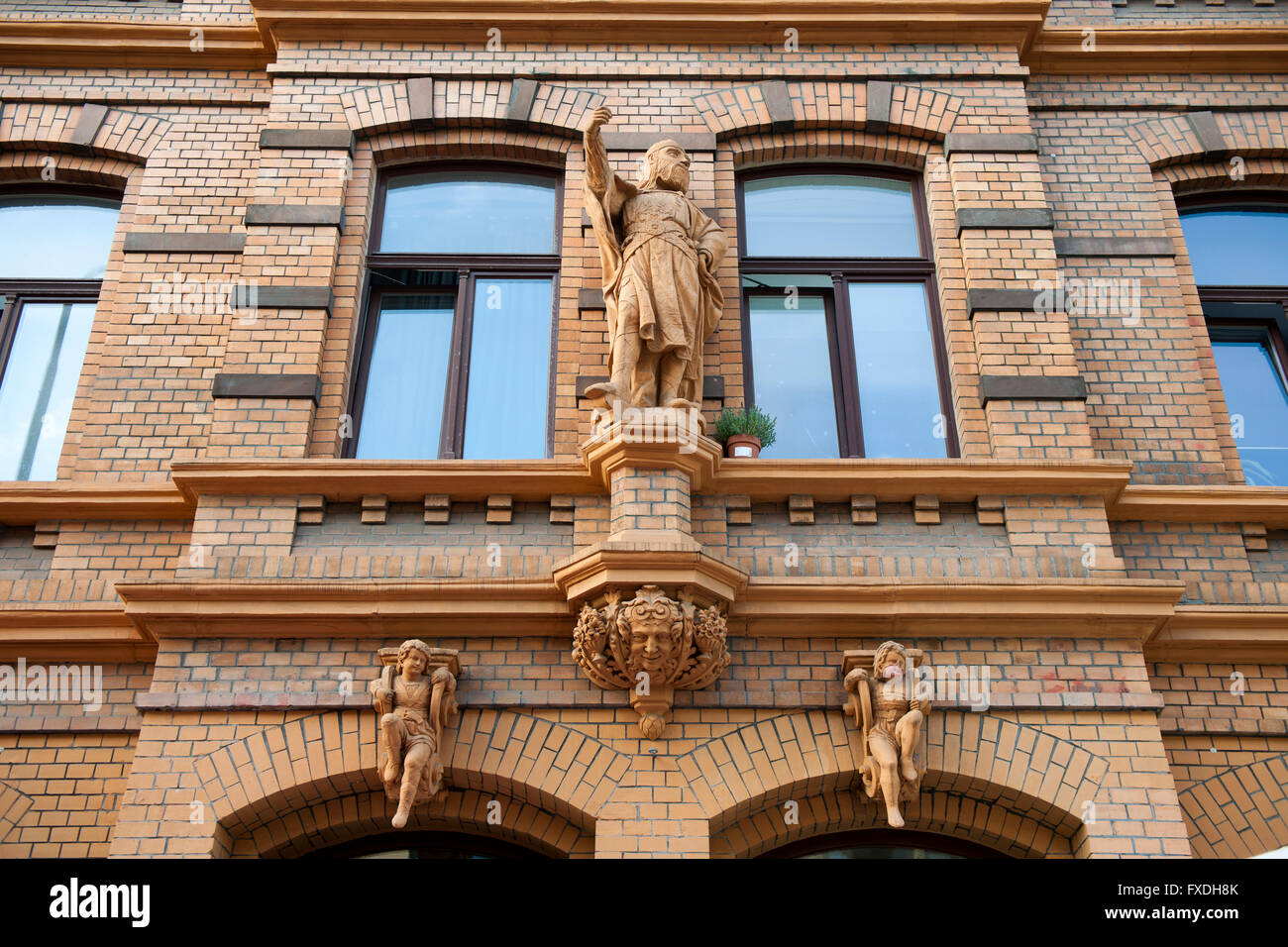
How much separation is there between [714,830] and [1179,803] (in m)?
2.66

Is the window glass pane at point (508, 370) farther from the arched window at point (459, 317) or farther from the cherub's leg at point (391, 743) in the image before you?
the cherub's leg at point (391, 743)

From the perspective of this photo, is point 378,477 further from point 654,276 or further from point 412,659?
point 654,276

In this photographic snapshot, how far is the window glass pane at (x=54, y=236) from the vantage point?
9.93m

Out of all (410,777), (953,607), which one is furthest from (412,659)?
(953,607)

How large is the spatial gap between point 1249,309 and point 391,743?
7.17m

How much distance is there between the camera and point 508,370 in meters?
9.20

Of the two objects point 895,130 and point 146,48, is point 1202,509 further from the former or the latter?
point 146,48

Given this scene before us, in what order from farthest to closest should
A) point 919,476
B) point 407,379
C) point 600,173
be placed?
point 407,379 < point 600,173 < point 919,476

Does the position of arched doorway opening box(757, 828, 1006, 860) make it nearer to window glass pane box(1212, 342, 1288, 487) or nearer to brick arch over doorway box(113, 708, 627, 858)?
brick arch over doorway box(113, 708, 627, 858)

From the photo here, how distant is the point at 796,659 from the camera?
7.40m

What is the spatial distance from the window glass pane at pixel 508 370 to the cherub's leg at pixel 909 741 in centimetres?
316

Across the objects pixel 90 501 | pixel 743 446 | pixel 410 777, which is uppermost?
pixel 743 446

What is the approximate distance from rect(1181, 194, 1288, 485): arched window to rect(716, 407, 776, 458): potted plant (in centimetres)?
347
